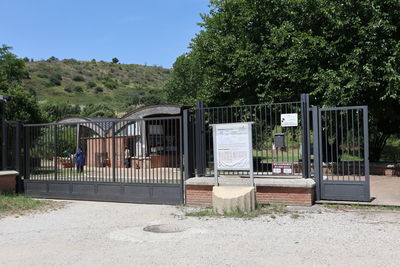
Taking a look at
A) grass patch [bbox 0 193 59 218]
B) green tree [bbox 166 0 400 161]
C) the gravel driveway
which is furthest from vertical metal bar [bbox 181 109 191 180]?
green tree [bbox 166 0 400 161]

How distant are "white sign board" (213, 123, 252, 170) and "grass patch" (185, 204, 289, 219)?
3.60ft

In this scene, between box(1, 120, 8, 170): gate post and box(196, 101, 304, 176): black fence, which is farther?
box(1, 120, 8, 170): gate post

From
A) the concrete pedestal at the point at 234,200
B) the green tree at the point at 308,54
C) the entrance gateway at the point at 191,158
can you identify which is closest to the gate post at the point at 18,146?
the entrance gateway at the point at 191,158

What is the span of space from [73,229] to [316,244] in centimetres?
490

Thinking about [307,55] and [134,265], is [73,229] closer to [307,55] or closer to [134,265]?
[134,265]

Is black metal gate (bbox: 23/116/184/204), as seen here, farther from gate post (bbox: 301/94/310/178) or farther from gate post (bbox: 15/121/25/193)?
gate post (bbox: 301/94/310/178)

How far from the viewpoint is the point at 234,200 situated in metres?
9.28

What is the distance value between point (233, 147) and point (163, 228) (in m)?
2.97

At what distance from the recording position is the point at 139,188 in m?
11.3

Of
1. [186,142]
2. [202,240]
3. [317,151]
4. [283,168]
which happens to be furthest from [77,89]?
[202,240]

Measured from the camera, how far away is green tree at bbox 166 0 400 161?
14.7m

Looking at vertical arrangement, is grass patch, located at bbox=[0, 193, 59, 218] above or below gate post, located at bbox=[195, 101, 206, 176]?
below

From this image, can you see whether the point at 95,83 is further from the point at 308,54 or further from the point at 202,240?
the point at 202,240

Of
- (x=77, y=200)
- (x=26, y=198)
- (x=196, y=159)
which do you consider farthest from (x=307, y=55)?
(x=26, y=198)
